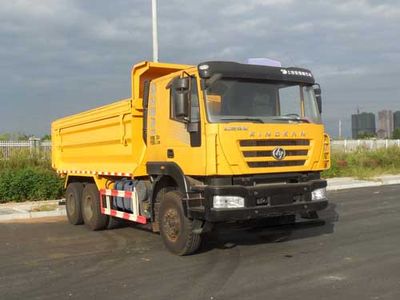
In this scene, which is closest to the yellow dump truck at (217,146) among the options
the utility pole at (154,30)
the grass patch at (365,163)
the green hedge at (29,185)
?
the green hedge at (29,185)

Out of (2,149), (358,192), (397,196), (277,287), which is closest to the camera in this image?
(277,287)

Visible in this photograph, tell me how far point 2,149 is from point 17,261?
543 inches

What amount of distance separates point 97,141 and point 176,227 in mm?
3790

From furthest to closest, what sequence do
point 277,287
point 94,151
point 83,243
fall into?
point 94,151 → point 83,243 → point 277,287

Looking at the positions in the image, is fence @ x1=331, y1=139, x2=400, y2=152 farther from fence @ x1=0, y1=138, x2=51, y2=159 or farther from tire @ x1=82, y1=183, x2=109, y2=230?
tire @ x1=82, y1=183, x2=109, y2=230

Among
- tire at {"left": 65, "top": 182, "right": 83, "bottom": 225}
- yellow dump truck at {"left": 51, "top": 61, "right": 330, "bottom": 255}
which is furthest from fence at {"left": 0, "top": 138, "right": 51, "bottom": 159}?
yellow dump truck at {"left": 51, "top": 61, "right": 330, "bottom": 255}

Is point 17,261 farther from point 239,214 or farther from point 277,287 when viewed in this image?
point 277,287

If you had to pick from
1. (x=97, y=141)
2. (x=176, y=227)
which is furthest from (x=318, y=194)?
→ (x=97, y=141)

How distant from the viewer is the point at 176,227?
8727mm

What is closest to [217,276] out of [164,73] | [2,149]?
[164,73]

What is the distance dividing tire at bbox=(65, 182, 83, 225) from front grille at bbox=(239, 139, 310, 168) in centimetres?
580

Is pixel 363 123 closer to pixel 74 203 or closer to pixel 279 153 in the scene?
pixel 74 203

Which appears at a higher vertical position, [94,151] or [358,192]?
[94,151]

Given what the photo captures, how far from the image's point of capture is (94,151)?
1198 centimetres
